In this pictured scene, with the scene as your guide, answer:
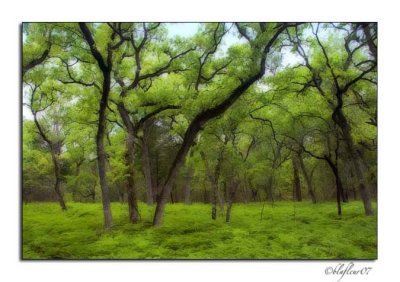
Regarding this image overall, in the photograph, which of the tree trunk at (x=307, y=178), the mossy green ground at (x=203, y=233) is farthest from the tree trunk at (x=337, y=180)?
the tree trunk at (x=307, y=178)

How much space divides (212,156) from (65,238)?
311cm

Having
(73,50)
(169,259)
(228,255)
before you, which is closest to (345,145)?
(228,255)

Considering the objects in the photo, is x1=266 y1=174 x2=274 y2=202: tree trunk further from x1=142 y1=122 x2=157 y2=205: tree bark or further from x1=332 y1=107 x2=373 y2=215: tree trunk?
x1=142 y1=122 x2=157 y2=205: tree bark

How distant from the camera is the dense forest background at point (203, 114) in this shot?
677 cm

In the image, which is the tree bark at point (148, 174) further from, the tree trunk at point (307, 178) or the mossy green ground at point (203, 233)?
the tree trunk at point (307, 178)

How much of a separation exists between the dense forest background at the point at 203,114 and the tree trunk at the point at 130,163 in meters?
0.02

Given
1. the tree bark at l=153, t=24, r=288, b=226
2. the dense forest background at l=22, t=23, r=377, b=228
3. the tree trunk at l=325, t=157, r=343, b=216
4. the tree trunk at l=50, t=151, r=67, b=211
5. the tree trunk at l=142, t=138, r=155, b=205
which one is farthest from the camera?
the tree trunk at l=142, t=138, r=155, b=205

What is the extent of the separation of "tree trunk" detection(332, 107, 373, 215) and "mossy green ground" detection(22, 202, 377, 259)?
17 centimetres

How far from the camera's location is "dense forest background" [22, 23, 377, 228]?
6766mm

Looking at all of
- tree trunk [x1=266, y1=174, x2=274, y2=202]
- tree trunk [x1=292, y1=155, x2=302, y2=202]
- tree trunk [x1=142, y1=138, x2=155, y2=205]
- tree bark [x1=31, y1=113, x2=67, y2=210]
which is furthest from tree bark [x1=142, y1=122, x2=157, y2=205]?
tree trunk [x1=292, y1=155, x2=302, y2=202]

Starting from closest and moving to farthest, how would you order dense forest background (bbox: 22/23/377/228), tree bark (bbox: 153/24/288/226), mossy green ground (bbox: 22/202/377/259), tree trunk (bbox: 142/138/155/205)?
mossy green ground (bbox: 22/202/377/259) < dense forest background (bbox: 22/23/377/228) < tree bark (bbox: 153/24/288/226) < tree trunk (bbox: 142/138/155/205)

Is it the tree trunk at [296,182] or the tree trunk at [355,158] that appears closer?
the tree trunk at [355,158]

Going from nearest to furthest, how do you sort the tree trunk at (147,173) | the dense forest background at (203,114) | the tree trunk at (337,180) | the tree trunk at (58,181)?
the dense forest background at (203,114) < the tree trunk at (58,181) < the tree trunk at (337,180) < the tree trunk at (147,173)

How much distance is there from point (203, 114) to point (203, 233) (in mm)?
2292
